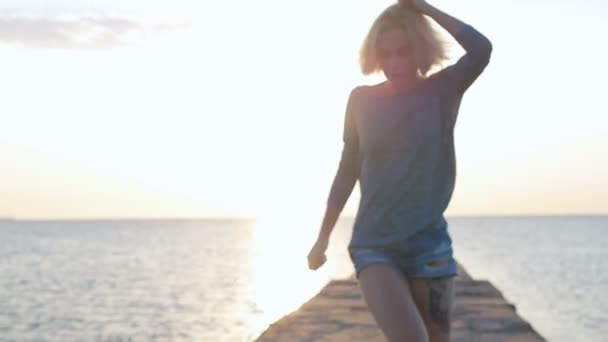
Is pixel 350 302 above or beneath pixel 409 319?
beneath

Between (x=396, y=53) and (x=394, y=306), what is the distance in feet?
3.70

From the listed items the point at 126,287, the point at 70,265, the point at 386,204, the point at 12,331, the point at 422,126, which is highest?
the point at 422,126

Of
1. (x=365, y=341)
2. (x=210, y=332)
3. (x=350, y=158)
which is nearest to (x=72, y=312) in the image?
(x=210, y=332)

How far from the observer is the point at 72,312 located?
39281mm

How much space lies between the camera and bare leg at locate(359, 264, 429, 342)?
423 centimetres

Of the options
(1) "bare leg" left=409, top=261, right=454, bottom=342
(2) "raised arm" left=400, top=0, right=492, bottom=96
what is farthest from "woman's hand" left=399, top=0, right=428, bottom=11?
(1) "bare leg" left=409, top=261, right=454, bottom=342

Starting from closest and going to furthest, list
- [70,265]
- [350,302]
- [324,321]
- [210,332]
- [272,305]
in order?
[324,321]
[350,302]
[210,332]
[272,305]
[70,265]

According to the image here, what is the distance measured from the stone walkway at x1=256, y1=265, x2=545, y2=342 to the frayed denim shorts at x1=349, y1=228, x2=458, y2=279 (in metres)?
4.36

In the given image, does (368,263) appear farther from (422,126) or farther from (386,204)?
(422,126)

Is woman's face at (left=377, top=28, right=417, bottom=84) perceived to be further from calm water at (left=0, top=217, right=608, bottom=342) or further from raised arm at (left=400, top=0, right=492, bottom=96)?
calm water at (left=0, top=217, right=608, bottom=342)

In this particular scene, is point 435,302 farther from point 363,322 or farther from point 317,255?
point 363,322

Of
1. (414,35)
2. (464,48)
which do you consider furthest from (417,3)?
(464,48)

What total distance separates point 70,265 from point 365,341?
74706 mm

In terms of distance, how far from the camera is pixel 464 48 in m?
4.50
